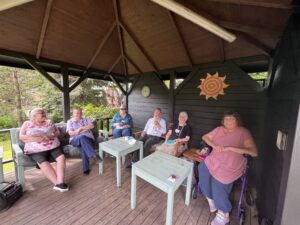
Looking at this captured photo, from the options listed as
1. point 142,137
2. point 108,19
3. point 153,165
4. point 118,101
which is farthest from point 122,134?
point 118,101

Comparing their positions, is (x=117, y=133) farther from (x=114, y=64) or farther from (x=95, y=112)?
(x=95, y=112)

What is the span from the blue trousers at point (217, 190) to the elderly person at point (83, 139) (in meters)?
1.76

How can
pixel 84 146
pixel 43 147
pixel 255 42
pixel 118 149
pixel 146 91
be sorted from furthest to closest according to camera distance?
1. pixel 146 91
2. pixel 84 146
3. pixel 118 149
4. pixel 43 147
5. pixel 255 42

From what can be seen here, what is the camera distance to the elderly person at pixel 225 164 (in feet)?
5.25

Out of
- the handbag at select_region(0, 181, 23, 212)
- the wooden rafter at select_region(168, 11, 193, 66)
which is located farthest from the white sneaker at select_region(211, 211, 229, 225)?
the wooden rafter at select_region(168, 11, 193, 66)

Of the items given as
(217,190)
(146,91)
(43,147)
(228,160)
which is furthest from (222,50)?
(43,147)

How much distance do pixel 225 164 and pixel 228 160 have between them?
0.06 meters

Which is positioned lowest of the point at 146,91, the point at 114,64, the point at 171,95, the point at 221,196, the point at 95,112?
the point at 221,196

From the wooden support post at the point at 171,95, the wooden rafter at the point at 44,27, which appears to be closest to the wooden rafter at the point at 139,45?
the wooden support post at the point at 171,95

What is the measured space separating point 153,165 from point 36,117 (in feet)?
6.42

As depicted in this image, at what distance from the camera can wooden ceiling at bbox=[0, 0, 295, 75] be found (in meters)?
1.78

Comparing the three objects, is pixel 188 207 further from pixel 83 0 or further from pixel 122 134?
pixel 83 0

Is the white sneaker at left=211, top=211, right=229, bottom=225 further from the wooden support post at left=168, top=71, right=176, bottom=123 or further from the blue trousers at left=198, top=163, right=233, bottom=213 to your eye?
the wooden support post at left=168, top=71, right=176, bottom=123

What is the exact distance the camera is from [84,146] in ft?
8.11
